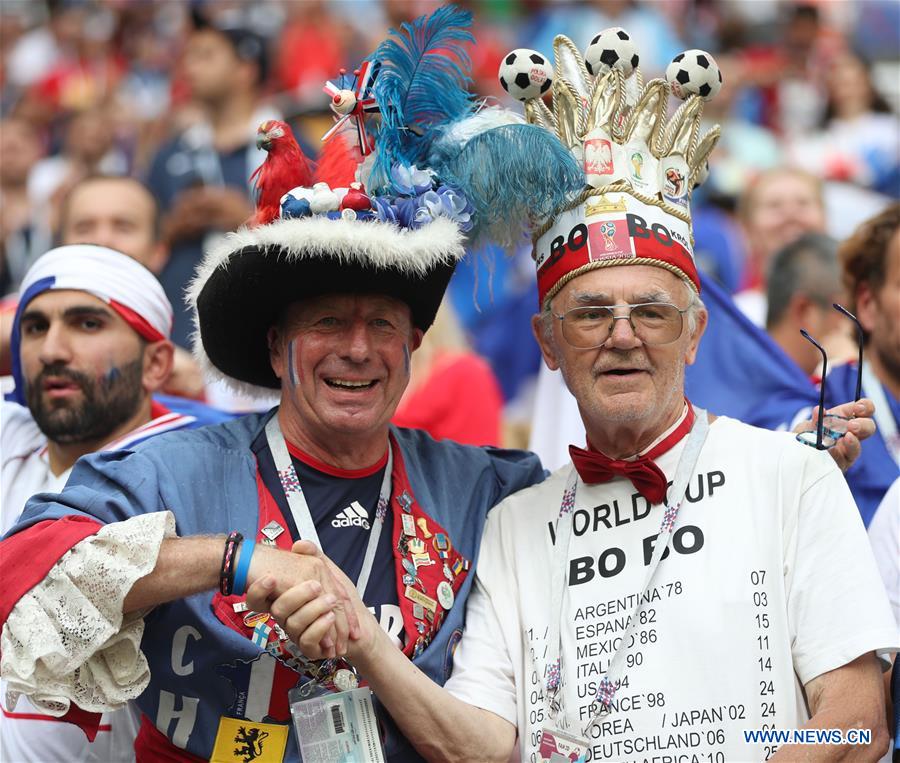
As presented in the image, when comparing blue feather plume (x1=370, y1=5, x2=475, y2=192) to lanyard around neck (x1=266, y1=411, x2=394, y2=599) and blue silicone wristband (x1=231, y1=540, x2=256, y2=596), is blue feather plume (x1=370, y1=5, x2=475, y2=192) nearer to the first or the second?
lanyard around neck (x1=266, y1=411, x2=394, y2=599)

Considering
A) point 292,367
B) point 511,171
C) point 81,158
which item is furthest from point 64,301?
point 81,158

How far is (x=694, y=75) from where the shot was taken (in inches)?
166

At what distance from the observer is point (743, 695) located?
3619 millimetres

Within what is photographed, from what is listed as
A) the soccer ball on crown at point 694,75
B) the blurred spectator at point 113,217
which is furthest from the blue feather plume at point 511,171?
the blurred spectator at point 113,217

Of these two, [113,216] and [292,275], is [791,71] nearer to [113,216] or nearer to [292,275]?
[113,216]

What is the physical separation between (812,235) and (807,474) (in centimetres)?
308

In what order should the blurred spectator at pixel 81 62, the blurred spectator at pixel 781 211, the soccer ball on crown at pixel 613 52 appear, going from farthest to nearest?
the blurred spectator at pixel 81 62
the blurred spectator at pixel 781 211
the soccer ball on crown at pixel 613 52

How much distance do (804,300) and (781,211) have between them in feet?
5.85

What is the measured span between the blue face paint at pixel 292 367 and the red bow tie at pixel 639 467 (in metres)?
0.86

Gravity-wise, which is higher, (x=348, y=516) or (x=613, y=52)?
(x=613, y=52)

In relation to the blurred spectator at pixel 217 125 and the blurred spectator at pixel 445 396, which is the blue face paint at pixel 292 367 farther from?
the blurred spectator at pixel 217 125

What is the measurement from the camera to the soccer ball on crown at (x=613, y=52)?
4215 millimetres

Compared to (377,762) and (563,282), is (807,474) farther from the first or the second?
(377,762)

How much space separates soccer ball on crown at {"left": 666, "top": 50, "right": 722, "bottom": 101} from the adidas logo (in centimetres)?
161
